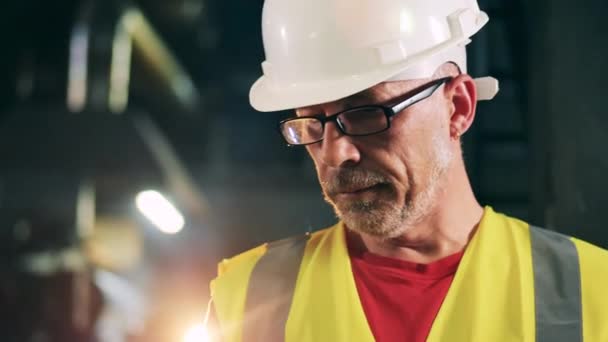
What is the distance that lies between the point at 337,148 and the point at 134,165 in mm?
2123

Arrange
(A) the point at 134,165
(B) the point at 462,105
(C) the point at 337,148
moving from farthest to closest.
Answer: (A) the point at 134,165, (B) the point at 462,105, (C) the point at 337,148

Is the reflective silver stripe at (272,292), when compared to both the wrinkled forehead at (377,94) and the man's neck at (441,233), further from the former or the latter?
the wrinkled forehead at (377,94)

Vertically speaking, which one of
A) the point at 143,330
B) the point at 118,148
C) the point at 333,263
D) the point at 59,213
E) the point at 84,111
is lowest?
the point at 143,330

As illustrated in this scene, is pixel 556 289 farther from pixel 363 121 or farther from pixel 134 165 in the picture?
pixel 134 165

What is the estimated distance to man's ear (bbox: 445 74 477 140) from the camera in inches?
52.4

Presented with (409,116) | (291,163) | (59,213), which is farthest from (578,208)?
(59,213)

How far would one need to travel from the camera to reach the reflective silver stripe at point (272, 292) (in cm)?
132

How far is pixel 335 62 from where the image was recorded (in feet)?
4.15

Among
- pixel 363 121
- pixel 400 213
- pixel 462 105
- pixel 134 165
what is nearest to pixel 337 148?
pixel 363 121

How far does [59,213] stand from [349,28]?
2672mm

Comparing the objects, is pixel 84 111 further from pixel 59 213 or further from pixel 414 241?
pixel 414 241

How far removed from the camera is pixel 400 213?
1.29 meters

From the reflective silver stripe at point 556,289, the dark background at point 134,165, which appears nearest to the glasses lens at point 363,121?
the reflective silver stripe at point 556,289

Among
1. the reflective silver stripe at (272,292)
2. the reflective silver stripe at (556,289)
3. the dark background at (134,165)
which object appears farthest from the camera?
the dark background at (134,165)
